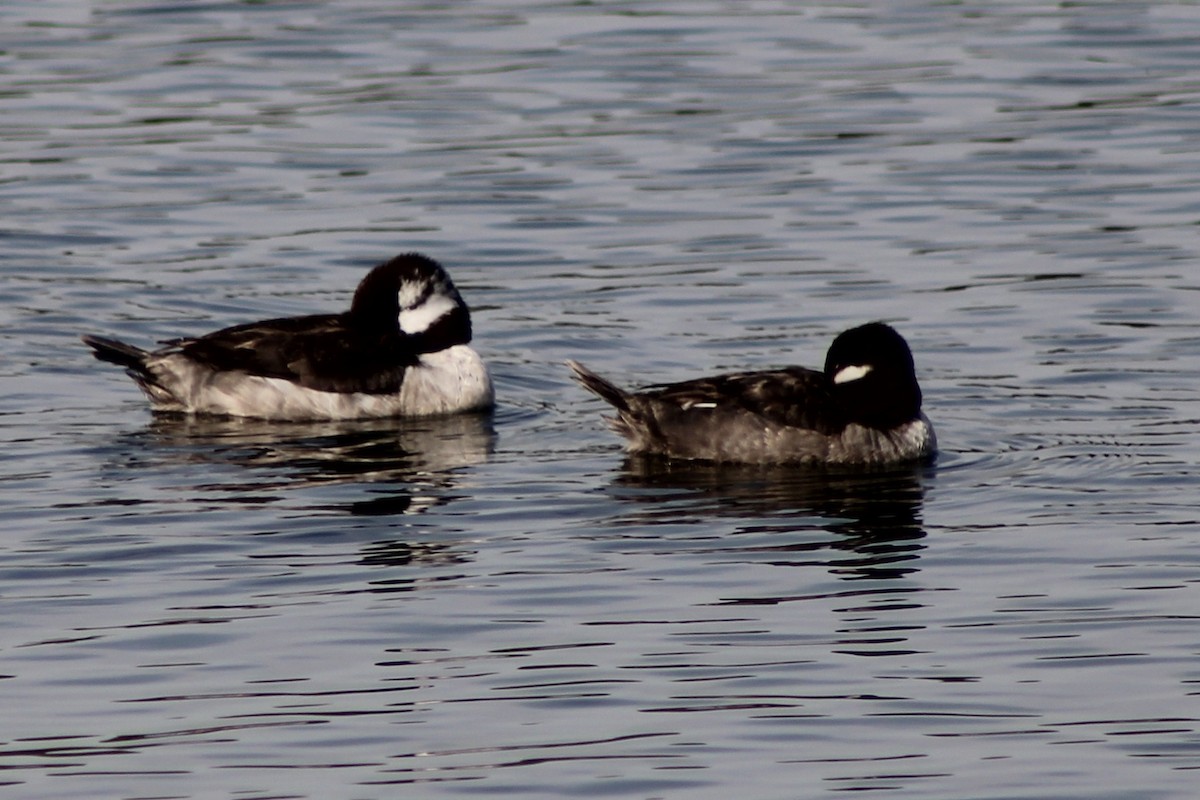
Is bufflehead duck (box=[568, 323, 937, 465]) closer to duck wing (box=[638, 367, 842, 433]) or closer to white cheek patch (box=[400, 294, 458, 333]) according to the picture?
duck wing (box=[638, 367, 842, 433])

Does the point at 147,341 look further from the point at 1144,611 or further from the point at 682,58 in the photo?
the point at 682,58

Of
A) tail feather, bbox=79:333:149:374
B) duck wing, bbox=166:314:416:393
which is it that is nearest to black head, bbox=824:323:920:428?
duck wing, bbox=166:314:416:393

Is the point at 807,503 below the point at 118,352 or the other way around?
below

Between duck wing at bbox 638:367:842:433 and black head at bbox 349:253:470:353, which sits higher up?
black head at bbox 349:253:470:353

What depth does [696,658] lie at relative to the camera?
11117mm

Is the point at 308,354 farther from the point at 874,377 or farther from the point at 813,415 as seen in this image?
the point at 874,377

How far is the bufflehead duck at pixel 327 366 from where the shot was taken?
17375 millimetres

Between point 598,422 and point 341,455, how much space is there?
184 centimetres

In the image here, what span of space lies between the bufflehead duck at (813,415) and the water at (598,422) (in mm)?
244

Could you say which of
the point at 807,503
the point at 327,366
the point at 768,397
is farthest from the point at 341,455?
the point at 807,503

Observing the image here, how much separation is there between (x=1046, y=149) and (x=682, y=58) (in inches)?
231

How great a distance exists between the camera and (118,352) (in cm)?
1753

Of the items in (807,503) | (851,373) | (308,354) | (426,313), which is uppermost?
(426,313)

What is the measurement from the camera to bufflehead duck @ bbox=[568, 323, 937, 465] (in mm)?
15562
